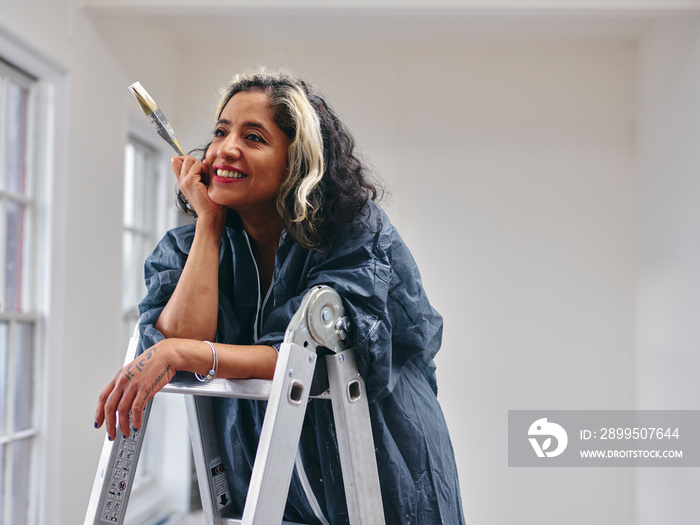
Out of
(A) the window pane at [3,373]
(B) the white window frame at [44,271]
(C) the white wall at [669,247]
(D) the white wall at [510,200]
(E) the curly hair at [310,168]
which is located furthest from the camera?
(D) the white wall at [510,200]

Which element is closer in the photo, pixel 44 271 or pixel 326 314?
pixel 326 314

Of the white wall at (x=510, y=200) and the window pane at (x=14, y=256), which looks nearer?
the window pane at (x=14, y=256)

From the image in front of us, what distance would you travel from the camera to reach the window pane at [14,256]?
2.32 meters

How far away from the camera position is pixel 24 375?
7.91 ft

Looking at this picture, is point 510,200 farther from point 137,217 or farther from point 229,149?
point 229,149

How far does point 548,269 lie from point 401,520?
2702 millimetres

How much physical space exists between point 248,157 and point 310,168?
0.34 feet

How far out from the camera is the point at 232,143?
3.79 ft

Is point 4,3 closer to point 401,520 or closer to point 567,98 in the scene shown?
point 401,520

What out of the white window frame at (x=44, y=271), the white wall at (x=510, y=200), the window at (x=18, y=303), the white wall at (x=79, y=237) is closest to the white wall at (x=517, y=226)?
the white wall at (x=510, y=200)

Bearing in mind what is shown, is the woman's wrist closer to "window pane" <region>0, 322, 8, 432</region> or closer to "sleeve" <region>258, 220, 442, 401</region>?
"sleeve" <region>258, 220, 442, 401</region>

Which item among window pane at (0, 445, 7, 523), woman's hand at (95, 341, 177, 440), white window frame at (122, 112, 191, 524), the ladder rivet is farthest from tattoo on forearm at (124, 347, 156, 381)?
white window frame at (122, 112, 191, 524)

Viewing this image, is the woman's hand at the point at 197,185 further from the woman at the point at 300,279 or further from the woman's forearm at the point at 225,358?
the woman's forearm at the point at 225,358

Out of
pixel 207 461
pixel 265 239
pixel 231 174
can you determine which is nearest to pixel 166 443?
pixel 207 461
